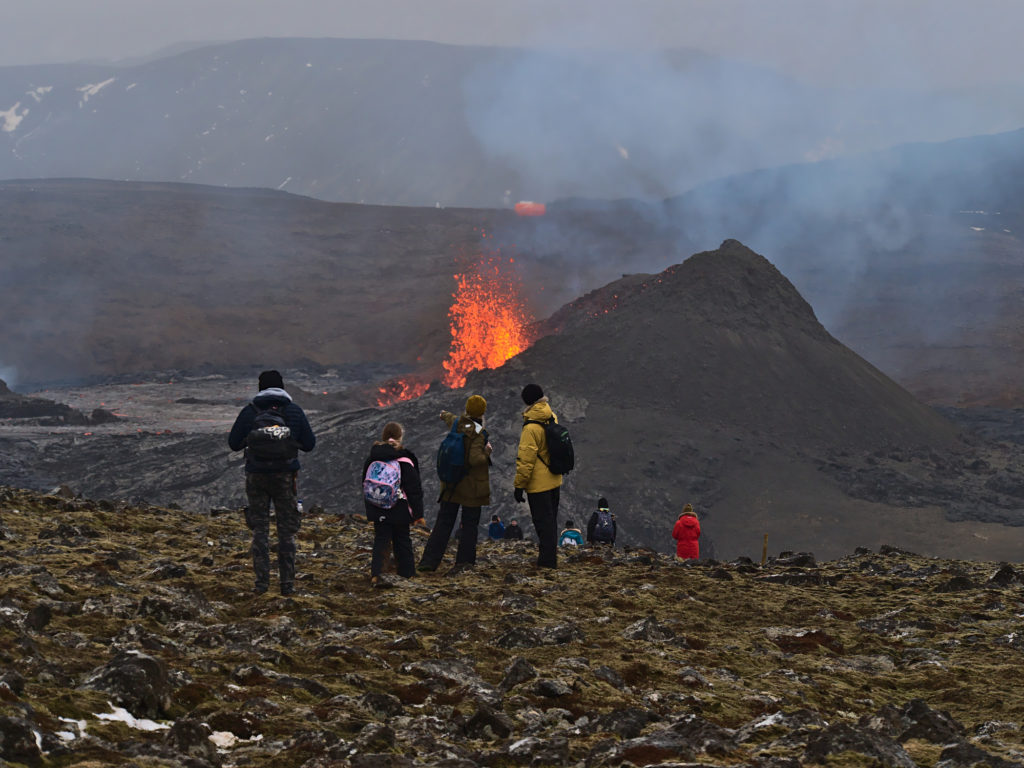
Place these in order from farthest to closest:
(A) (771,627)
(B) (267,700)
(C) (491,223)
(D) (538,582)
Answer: (C) (491,223) < (D) (538,582) < (A) (771,627) < (B) (267,700)

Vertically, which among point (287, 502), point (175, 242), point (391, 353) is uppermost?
point (175, 242)

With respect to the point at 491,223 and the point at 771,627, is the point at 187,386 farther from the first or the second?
the point at 771,627

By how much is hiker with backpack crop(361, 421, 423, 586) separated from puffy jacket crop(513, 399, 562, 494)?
135 cm

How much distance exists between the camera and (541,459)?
12.1 meters

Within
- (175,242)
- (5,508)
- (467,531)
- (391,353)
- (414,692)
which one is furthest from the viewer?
(175,242)

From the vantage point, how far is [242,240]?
119 metres

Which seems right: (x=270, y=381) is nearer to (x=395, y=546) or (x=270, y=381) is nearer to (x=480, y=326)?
(x=395, y=546)

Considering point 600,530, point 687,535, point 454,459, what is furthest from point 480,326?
point 454,459

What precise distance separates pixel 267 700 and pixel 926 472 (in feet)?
129

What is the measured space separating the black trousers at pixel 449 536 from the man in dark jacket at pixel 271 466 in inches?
108

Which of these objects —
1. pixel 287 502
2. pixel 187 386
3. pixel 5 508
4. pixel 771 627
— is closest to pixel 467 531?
pixel 287 502

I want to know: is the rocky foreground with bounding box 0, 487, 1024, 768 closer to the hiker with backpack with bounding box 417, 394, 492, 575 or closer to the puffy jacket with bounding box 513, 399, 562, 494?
the hiker with backpack with bounding box 417, 394, 492, 575

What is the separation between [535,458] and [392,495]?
6.12 ft

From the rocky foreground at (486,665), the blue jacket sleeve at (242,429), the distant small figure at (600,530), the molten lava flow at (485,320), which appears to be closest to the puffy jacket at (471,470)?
the rocky foreground at (486,665)
